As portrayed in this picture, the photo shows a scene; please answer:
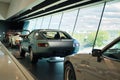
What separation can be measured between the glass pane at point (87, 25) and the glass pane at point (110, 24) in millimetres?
519

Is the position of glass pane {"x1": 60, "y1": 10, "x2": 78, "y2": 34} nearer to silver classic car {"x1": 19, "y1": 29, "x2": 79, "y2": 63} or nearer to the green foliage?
the green foliage

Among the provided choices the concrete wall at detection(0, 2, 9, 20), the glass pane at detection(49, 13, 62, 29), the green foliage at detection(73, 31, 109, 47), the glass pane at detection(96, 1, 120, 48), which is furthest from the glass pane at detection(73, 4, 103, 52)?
the concrete wall at detection(0, 2, 9, 20)

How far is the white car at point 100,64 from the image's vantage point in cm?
315

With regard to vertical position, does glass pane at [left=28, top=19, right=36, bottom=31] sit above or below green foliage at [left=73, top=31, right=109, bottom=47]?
above

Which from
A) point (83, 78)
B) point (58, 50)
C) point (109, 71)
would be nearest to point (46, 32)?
point (58, 50)

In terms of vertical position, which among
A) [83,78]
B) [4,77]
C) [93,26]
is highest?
[93,26]

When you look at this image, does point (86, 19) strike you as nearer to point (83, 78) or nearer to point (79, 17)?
point (79, 17)

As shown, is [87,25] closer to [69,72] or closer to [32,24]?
[69,72]

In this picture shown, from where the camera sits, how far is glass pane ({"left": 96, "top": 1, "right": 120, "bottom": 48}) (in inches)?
390

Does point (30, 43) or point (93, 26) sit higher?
point (93, 26)

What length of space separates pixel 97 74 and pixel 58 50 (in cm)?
499

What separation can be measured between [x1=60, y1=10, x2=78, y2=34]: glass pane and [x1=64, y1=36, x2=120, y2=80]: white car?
1036 centimetres

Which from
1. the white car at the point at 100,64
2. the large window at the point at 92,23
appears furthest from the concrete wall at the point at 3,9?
the white car at the point at 100,64

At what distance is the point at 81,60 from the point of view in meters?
4.17
